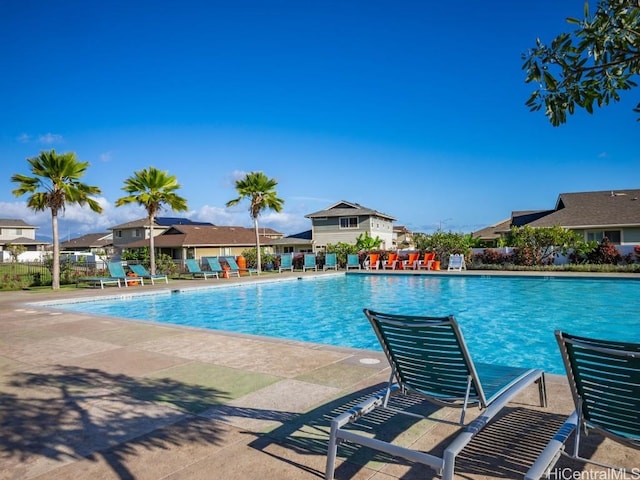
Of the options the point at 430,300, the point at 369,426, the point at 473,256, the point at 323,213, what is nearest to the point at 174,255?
the point at 323,213

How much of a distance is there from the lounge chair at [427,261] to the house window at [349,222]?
53.6 feet

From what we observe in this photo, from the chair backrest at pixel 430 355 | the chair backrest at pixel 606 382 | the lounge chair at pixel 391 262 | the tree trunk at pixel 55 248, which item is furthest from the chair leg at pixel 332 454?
the lounge chair at pixel 391 262

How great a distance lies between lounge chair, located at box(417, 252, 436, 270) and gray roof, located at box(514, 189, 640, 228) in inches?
346

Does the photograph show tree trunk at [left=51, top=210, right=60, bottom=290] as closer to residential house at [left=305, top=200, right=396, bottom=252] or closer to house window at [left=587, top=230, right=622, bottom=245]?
residential house at [left=305, top=200, right=396, bottom=252]

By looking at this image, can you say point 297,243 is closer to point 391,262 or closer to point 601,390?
point 391,262

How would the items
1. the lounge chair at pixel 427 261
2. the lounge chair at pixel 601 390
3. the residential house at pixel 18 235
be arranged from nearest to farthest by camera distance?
the lounge chair at pixel 601 390
the lounge chair at pixel 427 261
the residential house at pixel 18 235

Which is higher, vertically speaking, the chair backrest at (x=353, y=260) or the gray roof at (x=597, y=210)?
the gray roof at (x=597, y=210)

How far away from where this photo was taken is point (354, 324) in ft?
38.3

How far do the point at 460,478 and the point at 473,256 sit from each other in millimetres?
24621

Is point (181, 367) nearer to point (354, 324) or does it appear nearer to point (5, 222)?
point (354, 324)

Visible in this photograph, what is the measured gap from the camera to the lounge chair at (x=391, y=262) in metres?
26.6

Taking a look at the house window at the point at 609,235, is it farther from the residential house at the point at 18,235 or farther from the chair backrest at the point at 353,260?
the residential house at the point at 18,235

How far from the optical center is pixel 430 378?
3305 millimetres

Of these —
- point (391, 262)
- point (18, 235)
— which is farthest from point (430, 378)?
point (18, 235)
